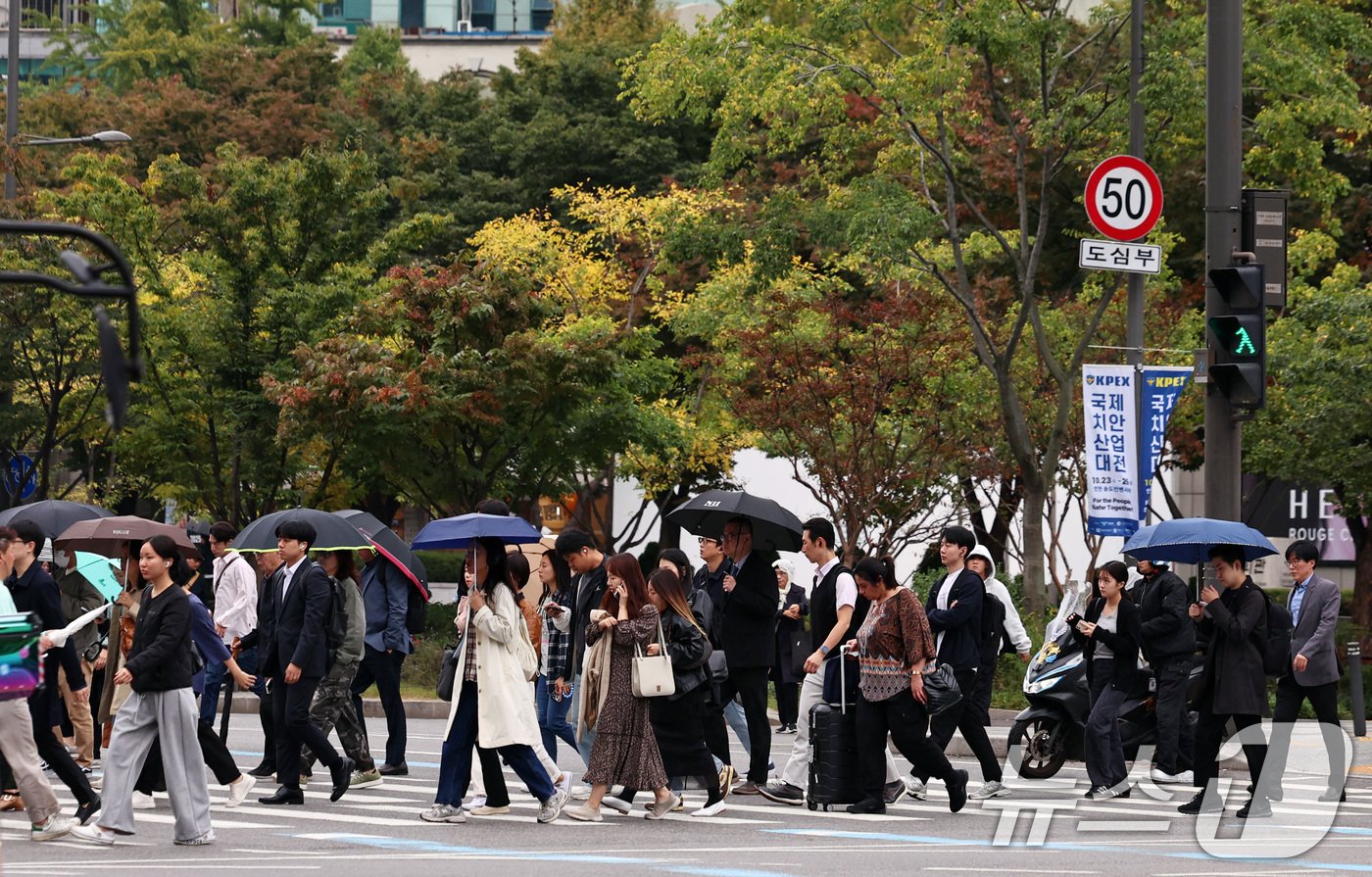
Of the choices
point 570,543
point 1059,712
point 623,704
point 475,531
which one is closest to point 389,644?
point 570,543

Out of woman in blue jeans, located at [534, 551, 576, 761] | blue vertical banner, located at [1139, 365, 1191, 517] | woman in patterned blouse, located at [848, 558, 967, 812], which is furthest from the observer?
blue vertical banner, located at [1139, 365, 1191, 517]

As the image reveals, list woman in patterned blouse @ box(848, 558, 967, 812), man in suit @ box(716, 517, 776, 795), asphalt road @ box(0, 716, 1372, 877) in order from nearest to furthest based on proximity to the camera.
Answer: asphalt road @ box(0, 716, 1372, 877) → woman in patterned blouse @ box(848, 558, 967, 812) → man in suit @ box(716, 517, 776, 795)

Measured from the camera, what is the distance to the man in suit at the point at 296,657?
→ 42.4ft

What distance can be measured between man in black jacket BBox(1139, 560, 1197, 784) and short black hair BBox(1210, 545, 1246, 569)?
Result: 63 cm

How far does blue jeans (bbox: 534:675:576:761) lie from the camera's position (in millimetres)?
14586

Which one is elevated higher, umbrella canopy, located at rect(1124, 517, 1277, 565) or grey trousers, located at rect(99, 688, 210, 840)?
umbrella canopy, located at rect(1124, 517, 1277, 565)

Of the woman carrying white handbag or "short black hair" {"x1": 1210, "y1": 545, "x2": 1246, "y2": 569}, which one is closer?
the woman carrying white handbag

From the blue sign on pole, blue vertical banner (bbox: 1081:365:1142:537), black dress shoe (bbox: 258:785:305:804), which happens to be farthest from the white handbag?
the blue sign on pole

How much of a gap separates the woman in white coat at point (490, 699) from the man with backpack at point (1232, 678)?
4.44 m

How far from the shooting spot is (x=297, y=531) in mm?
13195

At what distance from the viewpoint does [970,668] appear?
14398mm

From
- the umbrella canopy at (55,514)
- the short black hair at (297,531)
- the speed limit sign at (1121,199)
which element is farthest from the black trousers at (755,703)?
the umbrella canopy at (55,514)

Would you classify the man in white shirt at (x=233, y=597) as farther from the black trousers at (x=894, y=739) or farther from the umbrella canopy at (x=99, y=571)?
the black trousers at (x=894, y=739)

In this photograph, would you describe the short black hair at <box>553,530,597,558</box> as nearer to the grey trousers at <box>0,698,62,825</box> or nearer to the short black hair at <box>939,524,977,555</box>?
the short black hair at <box>939,524,977,555</box>
